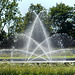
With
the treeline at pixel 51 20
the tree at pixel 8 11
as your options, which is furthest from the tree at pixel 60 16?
the tree at pixel 8 11

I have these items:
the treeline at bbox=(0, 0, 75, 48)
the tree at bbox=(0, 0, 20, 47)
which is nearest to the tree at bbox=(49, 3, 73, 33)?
the treeline at bbox=(0, 0, 75, 48)

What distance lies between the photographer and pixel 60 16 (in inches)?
1742

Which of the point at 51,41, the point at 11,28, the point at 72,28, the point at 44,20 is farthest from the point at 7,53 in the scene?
the point at 72,28

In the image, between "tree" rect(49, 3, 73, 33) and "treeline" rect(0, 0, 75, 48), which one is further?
"tree" rect(49, 3, 73, 33)

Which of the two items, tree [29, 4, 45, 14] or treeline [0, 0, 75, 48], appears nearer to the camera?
treeline [0, 0, 75, 48]

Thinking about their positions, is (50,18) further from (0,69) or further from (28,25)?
(0,69)

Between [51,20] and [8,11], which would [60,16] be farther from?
[8,11]

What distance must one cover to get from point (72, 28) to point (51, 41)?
12.2 metres

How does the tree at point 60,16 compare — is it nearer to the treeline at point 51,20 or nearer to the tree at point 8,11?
the treeline at point 51,20

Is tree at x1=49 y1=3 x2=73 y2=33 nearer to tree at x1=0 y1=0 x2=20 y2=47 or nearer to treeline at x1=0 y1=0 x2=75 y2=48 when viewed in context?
treeline at x1=0 y1=0 x2=75 y2=48

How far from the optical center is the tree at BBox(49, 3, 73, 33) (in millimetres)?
43519

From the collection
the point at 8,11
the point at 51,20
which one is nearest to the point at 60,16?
the point at 51,20

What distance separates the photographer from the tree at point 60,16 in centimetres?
4352

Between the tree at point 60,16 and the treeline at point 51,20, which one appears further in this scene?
the tree at point 60,16
